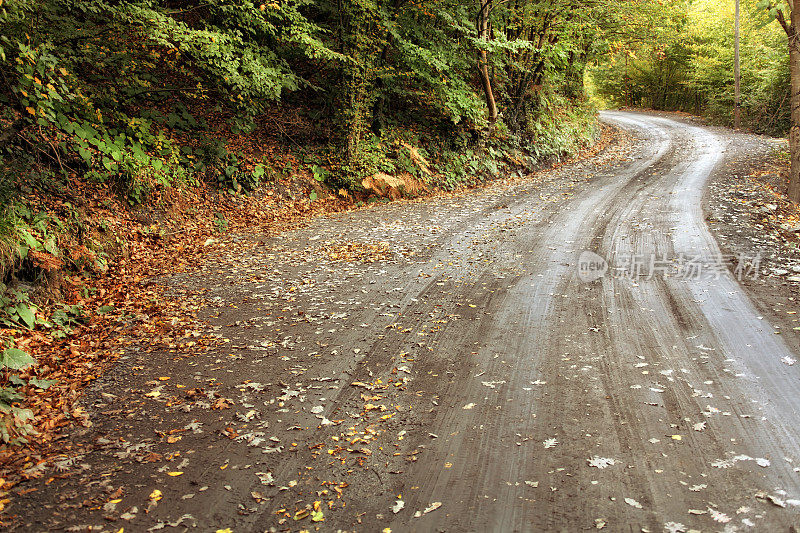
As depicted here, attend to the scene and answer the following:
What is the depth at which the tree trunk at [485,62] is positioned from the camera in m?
14.6

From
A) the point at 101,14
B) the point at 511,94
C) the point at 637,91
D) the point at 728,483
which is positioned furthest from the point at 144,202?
the point at 637,91

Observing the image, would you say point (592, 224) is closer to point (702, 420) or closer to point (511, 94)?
point (702, 420)

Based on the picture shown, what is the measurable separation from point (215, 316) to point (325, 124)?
826cm

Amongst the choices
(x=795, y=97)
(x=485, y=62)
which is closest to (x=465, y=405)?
(x=795, y=97)

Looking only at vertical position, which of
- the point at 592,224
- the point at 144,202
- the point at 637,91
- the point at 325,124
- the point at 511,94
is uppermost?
the point at 637,91

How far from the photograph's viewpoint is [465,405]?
3.92 m

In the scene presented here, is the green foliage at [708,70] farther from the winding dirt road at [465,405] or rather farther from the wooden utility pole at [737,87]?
the winding dirt road at [465,405]

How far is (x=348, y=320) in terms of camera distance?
18.1ft

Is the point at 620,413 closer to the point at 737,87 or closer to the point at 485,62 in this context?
the point at 485,62

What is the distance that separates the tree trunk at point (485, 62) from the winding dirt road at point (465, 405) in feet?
31.8

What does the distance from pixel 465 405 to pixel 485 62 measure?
13.4 meters

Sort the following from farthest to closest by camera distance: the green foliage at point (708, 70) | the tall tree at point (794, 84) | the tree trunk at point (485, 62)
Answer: the green foliage at point (708, 70), the tree trunk at point (485, 62), the tall tree at point (794, 84)

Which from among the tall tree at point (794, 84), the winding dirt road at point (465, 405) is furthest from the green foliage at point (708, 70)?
the winding dirt road at point (465, 405)

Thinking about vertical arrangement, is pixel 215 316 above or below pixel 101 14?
below
